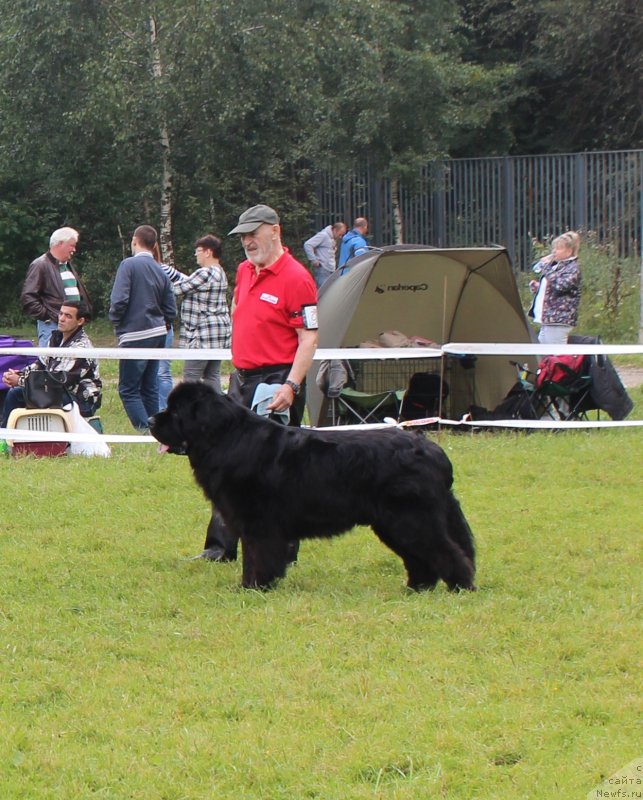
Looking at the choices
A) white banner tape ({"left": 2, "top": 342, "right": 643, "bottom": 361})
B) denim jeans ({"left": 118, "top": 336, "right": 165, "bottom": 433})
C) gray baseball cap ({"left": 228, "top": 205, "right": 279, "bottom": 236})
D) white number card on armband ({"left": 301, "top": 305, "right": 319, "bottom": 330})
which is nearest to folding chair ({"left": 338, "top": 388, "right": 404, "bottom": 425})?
white banner tape ({"left": 2, "top": 342, "right": 643, "bottom": 361})

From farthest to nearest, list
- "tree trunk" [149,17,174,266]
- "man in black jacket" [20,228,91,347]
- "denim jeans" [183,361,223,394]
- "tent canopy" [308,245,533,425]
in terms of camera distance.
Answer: "tree trunk" [149,17,174,266] → "tent canopy" [308,245,533,425] → "denim jeans" [183,361,223,394] → "man in black jacket" [20,228,91,347]

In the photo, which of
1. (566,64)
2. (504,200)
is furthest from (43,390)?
(566,64)

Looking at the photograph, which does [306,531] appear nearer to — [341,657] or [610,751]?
[341,657]

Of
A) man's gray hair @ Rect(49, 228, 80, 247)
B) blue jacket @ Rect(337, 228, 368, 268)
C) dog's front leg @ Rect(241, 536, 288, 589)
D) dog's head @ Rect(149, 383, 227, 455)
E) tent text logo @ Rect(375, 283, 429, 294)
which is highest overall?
man's gray hair @ Rect(49, 228, 80, 247)

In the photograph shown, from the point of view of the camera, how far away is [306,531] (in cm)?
566

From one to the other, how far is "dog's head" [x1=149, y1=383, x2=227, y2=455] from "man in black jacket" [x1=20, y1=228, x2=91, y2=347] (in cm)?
509

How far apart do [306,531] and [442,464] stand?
0.74 metres

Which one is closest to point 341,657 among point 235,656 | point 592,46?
point 235,656

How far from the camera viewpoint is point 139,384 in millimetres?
10570

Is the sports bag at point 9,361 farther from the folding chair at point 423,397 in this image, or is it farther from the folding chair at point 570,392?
the folding chair at point 570,392

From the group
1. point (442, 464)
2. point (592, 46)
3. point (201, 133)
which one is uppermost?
point (592, 46)

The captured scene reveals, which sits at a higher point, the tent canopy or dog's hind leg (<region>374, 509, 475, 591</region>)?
the tent canopy

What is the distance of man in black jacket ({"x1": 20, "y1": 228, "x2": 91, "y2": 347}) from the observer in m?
10.5

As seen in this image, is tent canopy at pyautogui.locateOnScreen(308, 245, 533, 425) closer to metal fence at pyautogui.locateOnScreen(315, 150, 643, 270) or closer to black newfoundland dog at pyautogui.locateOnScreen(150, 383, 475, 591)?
black newfoundland dog at pyautogui.locateOnScreen(150, 383, 475, 591)
